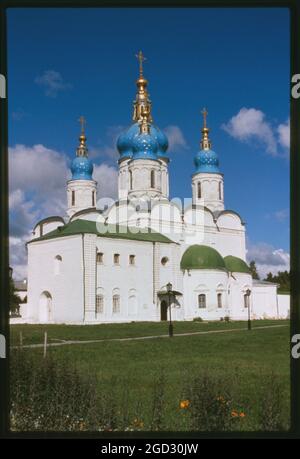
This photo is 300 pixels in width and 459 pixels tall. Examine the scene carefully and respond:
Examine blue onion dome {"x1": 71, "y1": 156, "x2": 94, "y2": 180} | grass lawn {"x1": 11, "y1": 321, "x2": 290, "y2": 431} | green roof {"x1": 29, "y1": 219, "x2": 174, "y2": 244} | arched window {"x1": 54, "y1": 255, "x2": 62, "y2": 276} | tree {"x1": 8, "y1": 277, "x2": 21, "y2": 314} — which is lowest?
grass lawn {"x1": 11, "y1": 321, "x2": 290, "y2": 431}

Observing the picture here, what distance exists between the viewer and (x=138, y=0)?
126 inches

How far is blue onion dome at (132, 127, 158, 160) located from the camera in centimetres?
3800

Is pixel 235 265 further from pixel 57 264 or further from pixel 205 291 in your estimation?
pixel 57 264

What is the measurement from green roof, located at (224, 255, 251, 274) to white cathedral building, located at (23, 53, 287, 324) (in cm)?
7

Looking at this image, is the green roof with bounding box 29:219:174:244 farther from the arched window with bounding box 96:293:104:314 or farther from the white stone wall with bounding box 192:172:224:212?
the white stone wall with bounding box 192:172:224:212

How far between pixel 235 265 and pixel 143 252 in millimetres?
8003

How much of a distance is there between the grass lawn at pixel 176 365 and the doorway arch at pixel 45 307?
13.2 m

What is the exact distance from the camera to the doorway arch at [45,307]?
1284 inches

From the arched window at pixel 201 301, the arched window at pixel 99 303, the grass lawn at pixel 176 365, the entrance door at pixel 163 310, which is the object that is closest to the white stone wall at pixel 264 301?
the arched window at pixel 201 301

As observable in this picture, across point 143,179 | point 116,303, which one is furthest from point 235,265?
point 116,303

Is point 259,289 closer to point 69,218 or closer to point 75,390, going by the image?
point 69,218

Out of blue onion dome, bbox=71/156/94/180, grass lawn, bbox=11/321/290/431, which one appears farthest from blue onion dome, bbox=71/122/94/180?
grass lawn, bbox=11/321/290/431

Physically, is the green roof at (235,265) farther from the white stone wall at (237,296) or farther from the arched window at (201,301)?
the arched window at (201,301)
